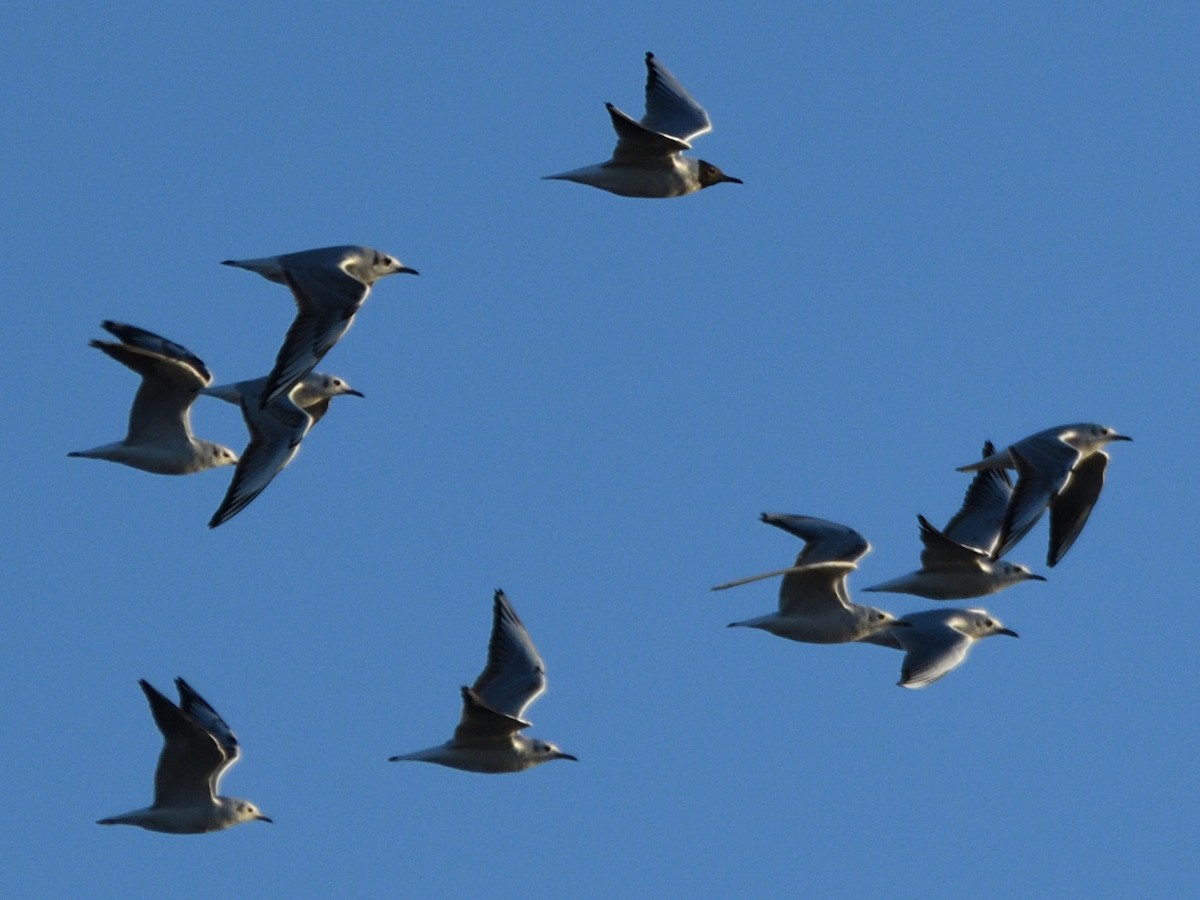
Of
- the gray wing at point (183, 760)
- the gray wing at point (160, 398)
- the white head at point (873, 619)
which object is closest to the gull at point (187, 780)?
the gray wing at point (183, 760)

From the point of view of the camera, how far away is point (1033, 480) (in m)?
18.6

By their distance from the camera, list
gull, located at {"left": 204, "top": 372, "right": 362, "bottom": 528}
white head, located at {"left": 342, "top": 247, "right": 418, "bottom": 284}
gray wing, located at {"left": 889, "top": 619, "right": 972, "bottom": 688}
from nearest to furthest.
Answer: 1. gull, located at {"left": 204, "top": 372, "right": 362, "bottom": 528}
2. white head, located at {"left": 342, "top": 247, "right": 418, "bottom": 284}
3. gray wing, located at {"left": 889, "top": 619, "right": 972, "bottom": 688}

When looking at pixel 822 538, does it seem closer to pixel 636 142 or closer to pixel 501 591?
pixel 501 591

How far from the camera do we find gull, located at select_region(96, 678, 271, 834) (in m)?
16.9

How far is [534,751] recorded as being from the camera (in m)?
17.8

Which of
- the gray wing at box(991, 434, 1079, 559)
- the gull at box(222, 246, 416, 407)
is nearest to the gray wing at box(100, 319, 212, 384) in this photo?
the gull at box(222, 246, 416, 407)

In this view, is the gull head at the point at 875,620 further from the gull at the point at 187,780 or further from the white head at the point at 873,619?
the gull at the point at 187,780

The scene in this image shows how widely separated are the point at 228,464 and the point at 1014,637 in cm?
650

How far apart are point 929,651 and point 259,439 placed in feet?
17.5

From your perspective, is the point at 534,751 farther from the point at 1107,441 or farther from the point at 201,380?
the point at 1107,441

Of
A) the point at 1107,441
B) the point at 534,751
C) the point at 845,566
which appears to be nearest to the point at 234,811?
the point at 534,751

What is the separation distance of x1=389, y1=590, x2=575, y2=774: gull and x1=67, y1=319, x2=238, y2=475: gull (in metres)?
2.67

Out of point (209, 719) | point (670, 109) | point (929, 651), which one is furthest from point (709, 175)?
point (209, 719)

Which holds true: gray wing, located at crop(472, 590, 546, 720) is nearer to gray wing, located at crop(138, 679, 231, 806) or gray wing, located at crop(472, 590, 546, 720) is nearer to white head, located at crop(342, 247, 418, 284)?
gray wing, located at crop(138, 679, 231, 806)
